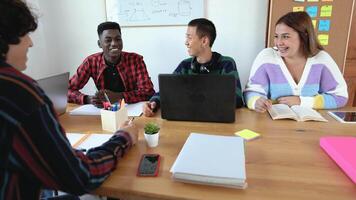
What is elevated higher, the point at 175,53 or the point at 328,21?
the point at 328,21

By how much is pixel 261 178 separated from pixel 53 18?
307 centimetres

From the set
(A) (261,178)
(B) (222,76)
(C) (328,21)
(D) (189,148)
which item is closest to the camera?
(A) (261,178)

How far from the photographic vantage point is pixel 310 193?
26.8 inches

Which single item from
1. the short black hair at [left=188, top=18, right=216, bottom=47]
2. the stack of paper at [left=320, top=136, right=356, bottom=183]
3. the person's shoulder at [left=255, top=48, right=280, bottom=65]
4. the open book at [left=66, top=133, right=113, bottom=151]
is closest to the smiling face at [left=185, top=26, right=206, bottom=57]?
the short black hair at [left=188, top=18, right=216, bottom=47]

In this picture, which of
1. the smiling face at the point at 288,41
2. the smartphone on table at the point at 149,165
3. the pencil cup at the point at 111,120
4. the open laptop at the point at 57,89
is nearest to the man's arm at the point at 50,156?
the smartphone on table at the point at 149,165

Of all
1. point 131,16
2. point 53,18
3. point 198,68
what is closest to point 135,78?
point 198,68

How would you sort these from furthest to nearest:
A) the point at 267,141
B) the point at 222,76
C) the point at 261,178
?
1. the point at 222,76
2. the point at 267,141
3. the point at 261,178

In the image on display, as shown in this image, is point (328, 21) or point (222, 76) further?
point (328, 21)

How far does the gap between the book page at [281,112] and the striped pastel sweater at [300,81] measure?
13 centimetres

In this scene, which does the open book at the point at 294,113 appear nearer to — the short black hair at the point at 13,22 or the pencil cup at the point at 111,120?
the pencil cup at the point at 111,120

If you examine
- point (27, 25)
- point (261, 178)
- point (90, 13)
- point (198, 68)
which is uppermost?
point (90, 13)

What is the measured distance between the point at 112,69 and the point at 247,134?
1.24 m

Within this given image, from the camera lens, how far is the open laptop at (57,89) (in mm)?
1238

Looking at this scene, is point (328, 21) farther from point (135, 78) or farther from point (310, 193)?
point (310, 193)
